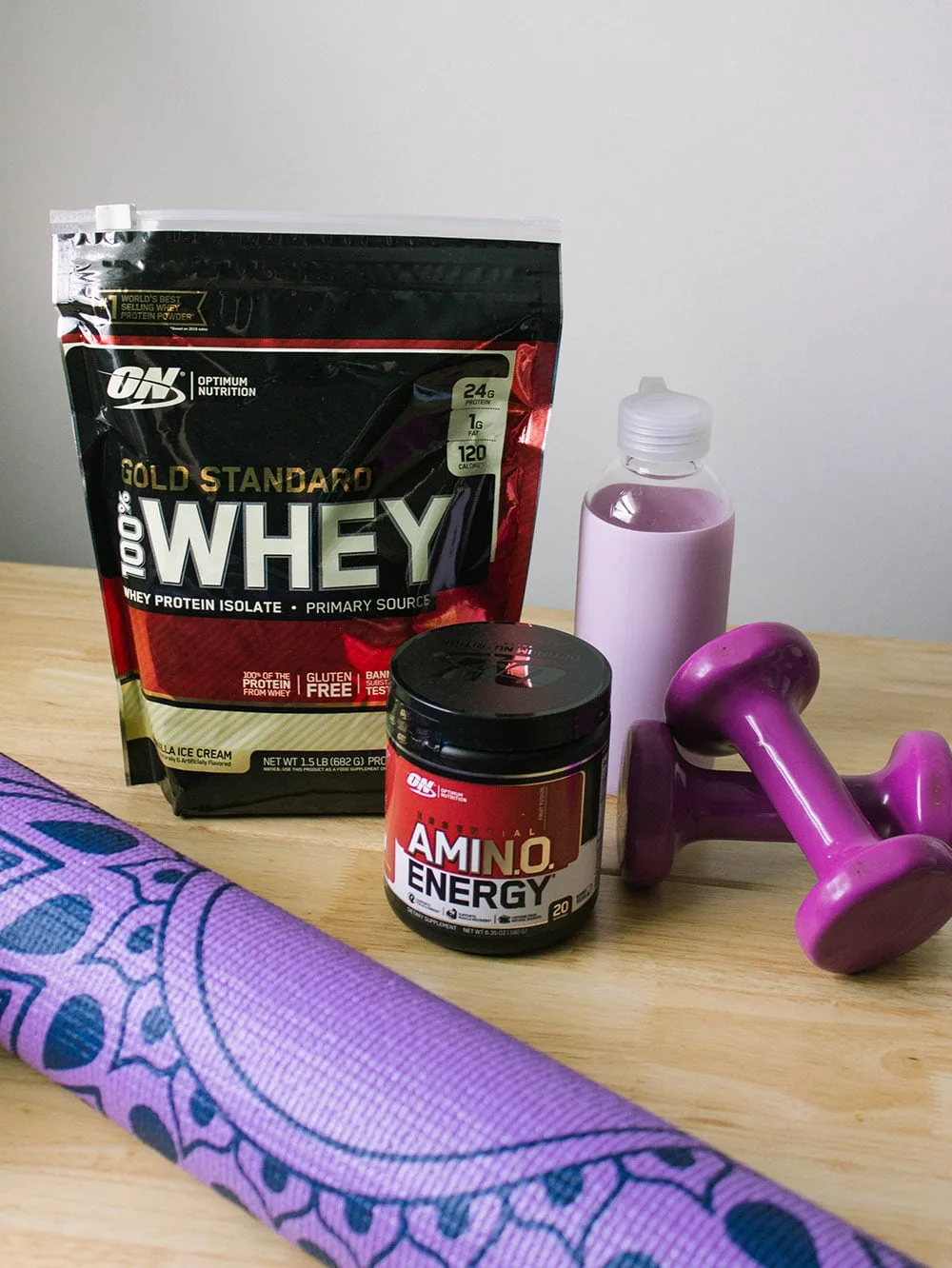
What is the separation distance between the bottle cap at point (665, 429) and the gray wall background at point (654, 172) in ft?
1.21

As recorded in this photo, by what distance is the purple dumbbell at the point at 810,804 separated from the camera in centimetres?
50

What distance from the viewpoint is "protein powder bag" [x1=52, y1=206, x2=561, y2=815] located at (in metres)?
0.60

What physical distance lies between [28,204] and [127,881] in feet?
2.47

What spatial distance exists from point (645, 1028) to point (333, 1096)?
162 millimetres

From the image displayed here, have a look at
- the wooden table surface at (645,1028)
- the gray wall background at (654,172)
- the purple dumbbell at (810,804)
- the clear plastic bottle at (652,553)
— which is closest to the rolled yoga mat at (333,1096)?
the wooden table surface at (645,1028)

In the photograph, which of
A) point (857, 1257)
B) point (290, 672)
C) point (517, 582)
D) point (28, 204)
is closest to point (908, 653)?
point (517, 582)

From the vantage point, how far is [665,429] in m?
0.64

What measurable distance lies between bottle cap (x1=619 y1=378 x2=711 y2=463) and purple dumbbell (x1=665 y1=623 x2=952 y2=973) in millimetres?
111

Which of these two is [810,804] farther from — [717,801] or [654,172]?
[654,172]

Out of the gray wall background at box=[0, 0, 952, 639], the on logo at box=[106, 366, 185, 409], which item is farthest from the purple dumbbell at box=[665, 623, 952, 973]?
the gray wall background at box=[0, 0, 952, 639]

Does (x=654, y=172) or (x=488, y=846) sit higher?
(x=654, y=172)

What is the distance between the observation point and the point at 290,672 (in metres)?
0.65

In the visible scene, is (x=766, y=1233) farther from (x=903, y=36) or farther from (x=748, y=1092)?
(x=903, y=36)

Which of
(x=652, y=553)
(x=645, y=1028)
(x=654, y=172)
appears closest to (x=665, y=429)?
(x=652, y=553)
